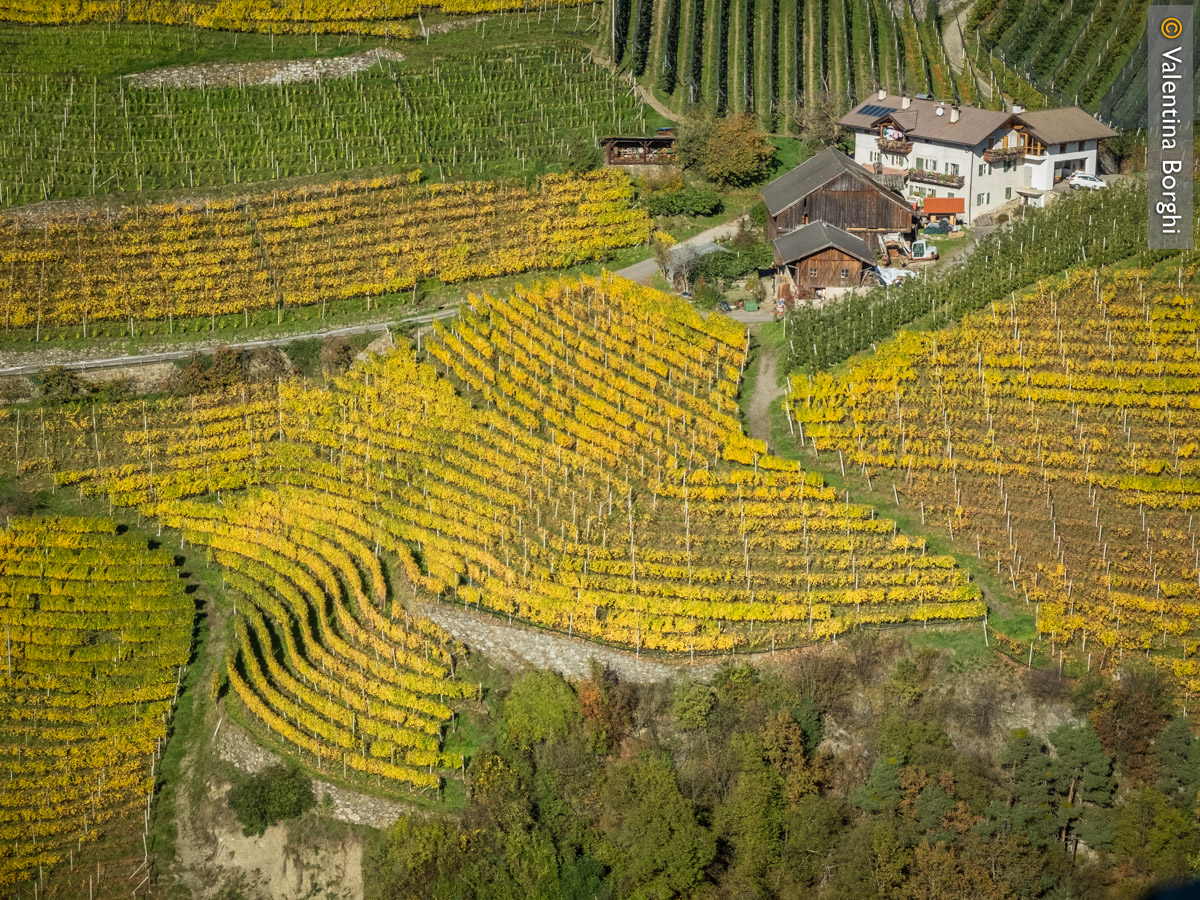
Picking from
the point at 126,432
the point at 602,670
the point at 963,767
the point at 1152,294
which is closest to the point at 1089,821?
the point at 963,767

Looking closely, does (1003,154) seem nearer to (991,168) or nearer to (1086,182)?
(991,168)

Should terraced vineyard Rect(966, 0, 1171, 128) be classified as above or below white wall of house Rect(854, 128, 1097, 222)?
above

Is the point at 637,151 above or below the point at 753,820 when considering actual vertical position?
above

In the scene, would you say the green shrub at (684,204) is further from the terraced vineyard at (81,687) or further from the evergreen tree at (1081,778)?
the evergreen tree at (1081,778)

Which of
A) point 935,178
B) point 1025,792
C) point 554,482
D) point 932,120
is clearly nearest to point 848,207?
point 935,178

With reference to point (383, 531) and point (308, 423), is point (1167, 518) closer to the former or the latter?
point (383, 531)

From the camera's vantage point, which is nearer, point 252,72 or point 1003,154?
point 1003,154

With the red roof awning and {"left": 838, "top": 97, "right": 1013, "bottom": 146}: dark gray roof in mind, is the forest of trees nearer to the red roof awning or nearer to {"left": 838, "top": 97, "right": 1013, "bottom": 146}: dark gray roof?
the red roof awning

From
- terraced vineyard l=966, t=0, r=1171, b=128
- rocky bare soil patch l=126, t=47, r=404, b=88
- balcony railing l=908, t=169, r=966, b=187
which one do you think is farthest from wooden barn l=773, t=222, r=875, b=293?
rocky bare soil patch l=126, t=47, r=404, b=88
